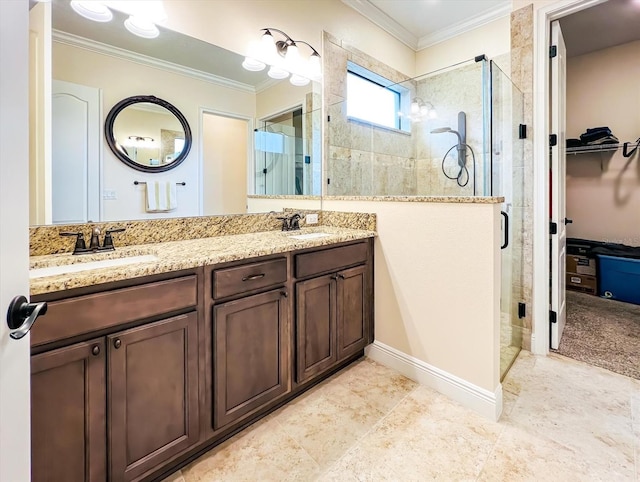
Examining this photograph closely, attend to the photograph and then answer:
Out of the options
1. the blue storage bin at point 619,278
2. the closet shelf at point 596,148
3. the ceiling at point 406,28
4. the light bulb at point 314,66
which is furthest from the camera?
the closet shelf at point 596,148

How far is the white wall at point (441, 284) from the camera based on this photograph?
5.61 ft

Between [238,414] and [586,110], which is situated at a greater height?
[586,110]

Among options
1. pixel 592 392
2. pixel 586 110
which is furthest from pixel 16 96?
pixel 586 110

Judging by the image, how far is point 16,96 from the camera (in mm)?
651

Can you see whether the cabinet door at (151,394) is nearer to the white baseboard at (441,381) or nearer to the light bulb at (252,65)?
the white baseboard at (441,381)

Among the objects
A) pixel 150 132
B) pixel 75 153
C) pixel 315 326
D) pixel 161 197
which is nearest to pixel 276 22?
pixel 150 132

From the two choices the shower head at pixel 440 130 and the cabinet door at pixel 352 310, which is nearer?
the cabinet door at pixel 352 310

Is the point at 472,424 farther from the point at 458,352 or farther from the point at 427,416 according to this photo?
the point at 458,352

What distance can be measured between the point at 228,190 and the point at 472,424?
193 cm

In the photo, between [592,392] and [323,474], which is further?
[592,392]

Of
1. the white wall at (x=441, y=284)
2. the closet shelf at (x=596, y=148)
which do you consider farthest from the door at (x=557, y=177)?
the closet shelf at (x=596, y=148)

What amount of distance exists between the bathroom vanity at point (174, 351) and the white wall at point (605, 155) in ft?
12.8

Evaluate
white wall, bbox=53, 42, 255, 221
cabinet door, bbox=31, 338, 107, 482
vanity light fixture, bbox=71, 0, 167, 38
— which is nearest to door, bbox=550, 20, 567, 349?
white wall, bbox=53, 42, 255, 221

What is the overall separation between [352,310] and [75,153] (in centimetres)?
173
